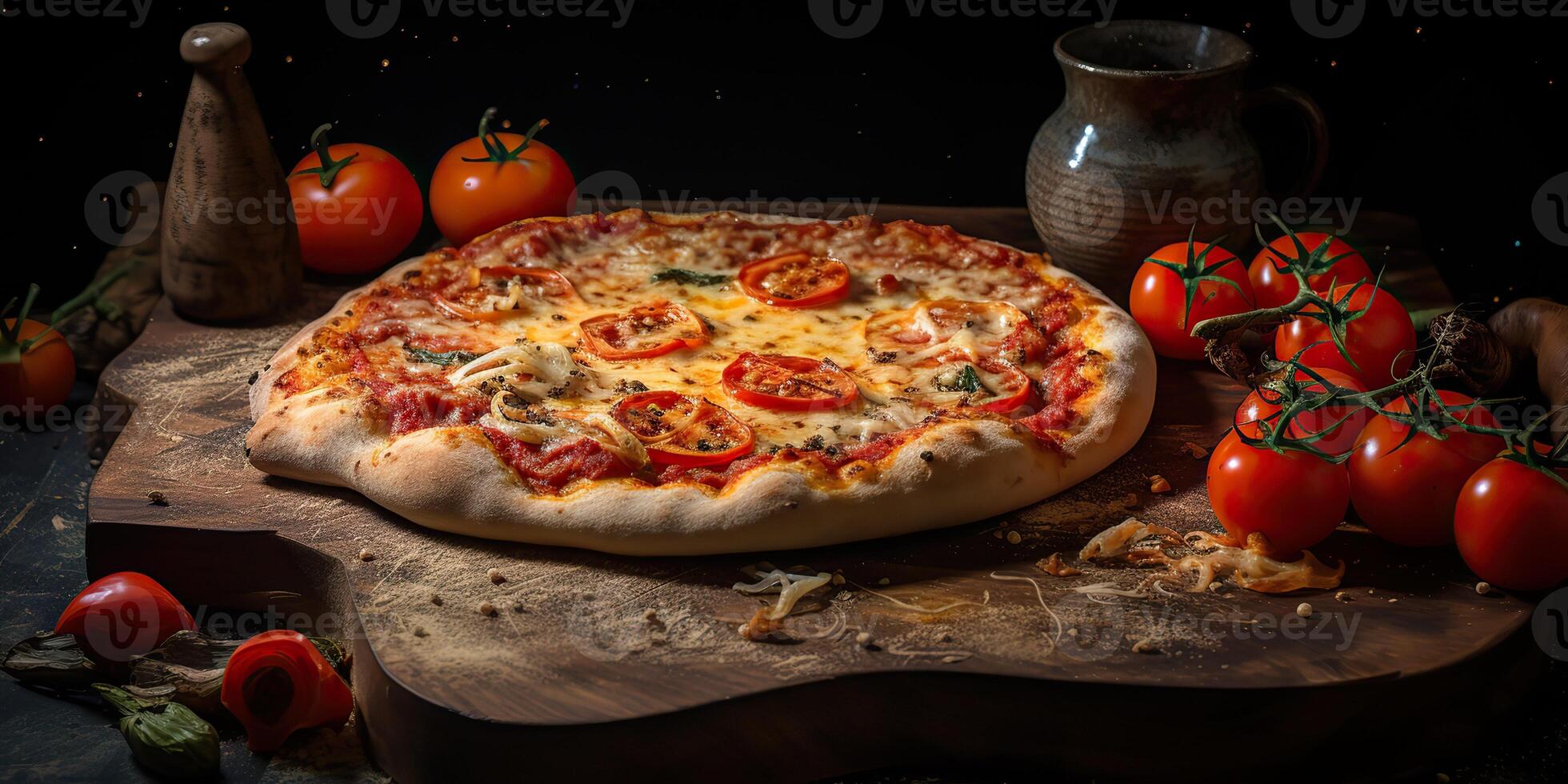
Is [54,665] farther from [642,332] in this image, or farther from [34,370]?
[642,332]

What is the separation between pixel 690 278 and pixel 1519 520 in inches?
94.1

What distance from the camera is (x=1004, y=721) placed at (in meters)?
2.95

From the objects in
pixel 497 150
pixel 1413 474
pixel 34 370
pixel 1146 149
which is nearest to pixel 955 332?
pixel 1146 149

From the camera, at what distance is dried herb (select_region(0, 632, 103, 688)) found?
3.25 meters

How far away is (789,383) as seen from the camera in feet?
12.4

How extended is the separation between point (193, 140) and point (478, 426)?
145 centimetres

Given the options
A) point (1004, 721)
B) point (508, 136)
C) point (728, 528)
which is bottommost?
point (1004, 721)

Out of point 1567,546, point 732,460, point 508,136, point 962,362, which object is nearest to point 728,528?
point 732,460

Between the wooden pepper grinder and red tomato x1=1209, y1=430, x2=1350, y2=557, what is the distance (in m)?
2.81

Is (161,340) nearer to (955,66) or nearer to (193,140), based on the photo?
(193,140)

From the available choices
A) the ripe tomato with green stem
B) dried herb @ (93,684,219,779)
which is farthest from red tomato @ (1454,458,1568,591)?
dried herb @ (93,684,219,779)

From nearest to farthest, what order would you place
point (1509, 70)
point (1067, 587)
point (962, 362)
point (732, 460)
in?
point (1067, 587) → point (732, 460) → point (962, 362) → point (1509, 70)

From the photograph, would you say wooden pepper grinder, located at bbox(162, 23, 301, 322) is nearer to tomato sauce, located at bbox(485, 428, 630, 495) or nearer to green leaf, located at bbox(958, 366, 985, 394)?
tomato sauce, located at bbox(485, 428, 630, 495)

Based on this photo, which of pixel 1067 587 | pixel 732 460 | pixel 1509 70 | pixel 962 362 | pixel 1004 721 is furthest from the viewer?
pixel 1509 70
